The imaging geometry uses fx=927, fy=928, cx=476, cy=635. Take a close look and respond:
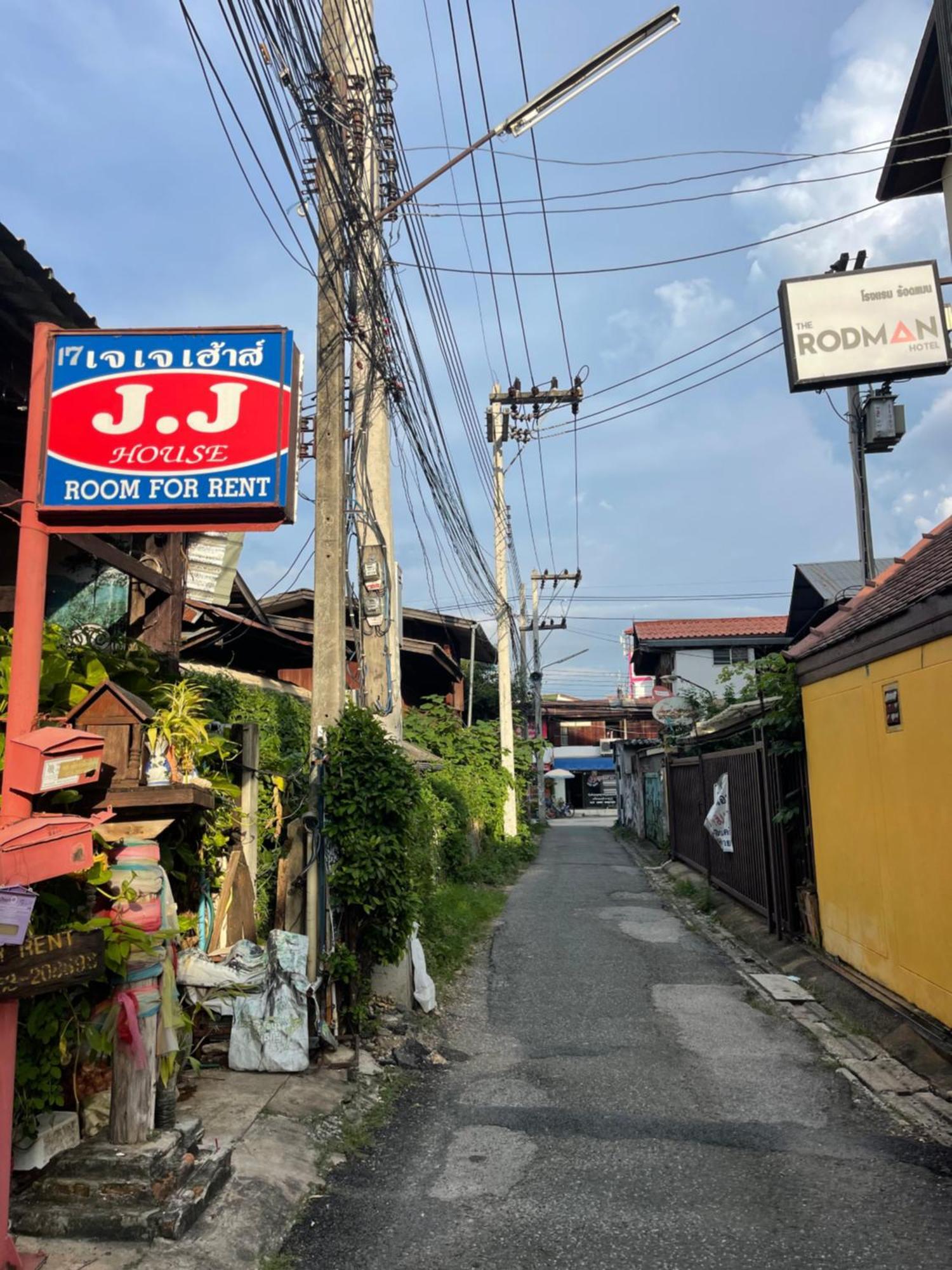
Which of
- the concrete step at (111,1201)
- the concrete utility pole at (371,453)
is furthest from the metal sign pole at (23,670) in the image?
the concrete utility pole at (371,453)

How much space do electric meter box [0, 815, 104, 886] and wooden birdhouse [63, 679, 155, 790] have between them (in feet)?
5.05

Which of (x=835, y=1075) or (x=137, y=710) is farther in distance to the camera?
(x=835, y=1075)

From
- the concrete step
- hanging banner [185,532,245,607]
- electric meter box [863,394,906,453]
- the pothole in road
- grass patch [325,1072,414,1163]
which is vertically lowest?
grass patch [325,1072,414,1163]

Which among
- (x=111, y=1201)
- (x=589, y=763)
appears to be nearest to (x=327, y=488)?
(x=111, y=1201)

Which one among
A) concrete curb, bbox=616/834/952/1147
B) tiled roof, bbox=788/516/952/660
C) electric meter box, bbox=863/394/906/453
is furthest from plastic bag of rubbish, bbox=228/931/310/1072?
electric meter box, bbox=863/394/906/453

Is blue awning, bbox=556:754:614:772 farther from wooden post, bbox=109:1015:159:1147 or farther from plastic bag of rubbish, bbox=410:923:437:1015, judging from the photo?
wooden post, bbox=109:1015:159:1147

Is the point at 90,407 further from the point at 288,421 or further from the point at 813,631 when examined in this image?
the point at 813,631

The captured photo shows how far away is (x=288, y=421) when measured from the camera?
3957 millimetres

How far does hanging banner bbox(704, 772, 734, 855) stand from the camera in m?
13.3

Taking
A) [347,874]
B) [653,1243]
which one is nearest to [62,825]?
[653,1243]

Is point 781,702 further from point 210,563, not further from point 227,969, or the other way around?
point 227,969

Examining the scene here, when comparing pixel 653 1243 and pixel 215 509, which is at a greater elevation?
pixel 215 509

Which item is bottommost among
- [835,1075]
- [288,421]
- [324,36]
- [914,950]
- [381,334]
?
[835,1075]

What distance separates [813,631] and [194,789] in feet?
22.4
